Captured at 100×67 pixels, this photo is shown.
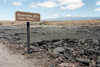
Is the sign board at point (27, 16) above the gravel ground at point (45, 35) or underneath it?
above

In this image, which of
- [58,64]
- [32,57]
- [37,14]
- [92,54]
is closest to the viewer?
[58,64]

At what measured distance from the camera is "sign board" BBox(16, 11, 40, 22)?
7415mm

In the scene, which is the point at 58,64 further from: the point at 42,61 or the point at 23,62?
the point at 23,62

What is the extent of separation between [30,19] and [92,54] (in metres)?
5.18

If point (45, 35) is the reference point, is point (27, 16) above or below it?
above

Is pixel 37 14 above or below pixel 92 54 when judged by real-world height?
above

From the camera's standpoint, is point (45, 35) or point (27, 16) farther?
point (45, 35)

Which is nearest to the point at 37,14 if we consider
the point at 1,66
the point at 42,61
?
the point at 42,61

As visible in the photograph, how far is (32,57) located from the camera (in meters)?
7.55

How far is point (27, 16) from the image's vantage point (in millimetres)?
7836

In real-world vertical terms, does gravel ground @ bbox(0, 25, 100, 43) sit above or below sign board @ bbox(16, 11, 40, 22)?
below

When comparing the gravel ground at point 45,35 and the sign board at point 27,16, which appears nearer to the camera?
the sign board at point 27,16

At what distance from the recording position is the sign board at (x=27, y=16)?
292 inches

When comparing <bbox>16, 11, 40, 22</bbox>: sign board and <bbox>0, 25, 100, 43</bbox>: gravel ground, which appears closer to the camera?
<bbox>16, 11, 40, 22</bbox>: sign board
